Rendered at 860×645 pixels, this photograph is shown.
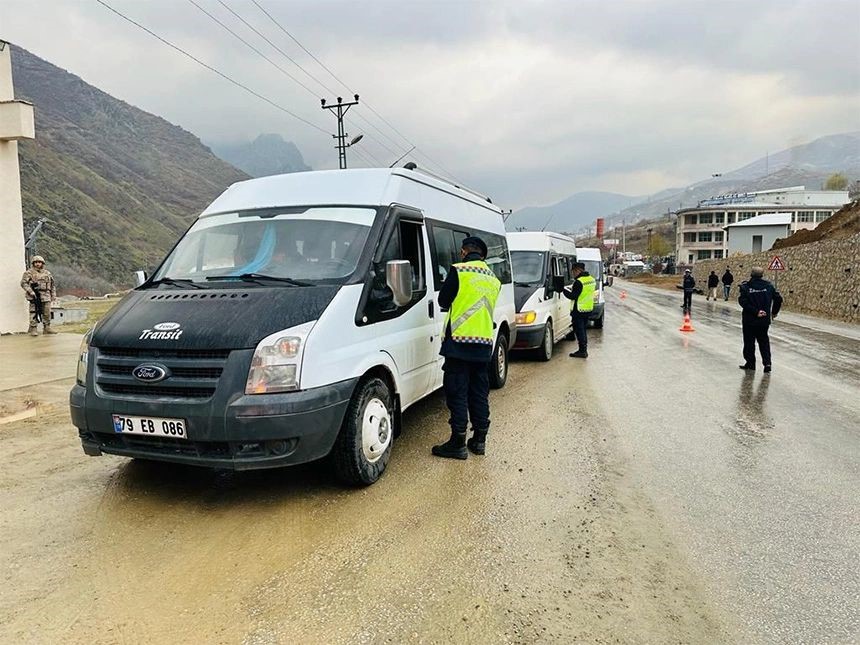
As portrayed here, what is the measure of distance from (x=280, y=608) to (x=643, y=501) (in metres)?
2.69

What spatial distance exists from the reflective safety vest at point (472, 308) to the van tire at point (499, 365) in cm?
269

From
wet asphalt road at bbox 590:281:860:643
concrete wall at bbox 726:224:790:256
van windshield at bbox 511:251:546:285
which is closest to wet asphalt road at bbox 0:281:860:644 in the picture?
wet asphalt road at bbox 590:281:860:643

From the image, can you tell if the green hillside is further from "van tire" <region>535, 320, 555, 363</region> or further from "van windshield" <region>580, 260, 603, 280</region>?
"van tire" <region>535, 320, 555, 363</region>

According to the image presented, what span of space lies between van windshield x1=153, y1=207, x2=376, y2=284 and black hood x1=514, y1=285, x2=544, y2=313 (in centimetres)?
556

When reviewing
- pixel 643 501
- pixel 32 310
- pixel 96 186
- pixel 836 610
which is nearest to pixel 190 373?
pixel 643 501

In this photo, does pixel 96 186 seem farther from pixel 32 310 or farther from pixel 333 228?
pixel 333 228

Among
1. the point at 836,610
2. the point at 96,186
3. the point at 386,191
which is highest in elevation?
the point at 96,186

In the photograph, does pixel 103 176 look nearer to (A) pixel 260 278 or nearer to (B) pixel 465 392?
(A) pixel 260 278

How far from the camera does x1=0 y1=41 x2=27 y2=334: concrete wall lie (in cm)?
1209

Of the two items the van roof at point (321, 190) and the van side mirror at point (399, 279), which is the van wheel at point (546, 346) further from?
the van side mirror at point (399, 279)

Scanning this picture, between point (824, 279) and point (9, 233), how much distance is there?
26.6 m

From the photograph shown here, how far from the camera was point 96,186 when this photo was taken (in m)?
65.6

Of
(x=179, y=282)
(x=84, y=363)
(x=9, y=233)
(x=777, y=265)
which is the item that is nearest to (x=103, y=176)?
(x=9, y=233)

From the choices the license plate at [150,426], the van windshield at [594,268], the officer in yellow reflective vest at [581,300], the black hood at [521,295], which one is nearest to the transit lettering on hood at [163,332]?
the license plate at [150,426]
